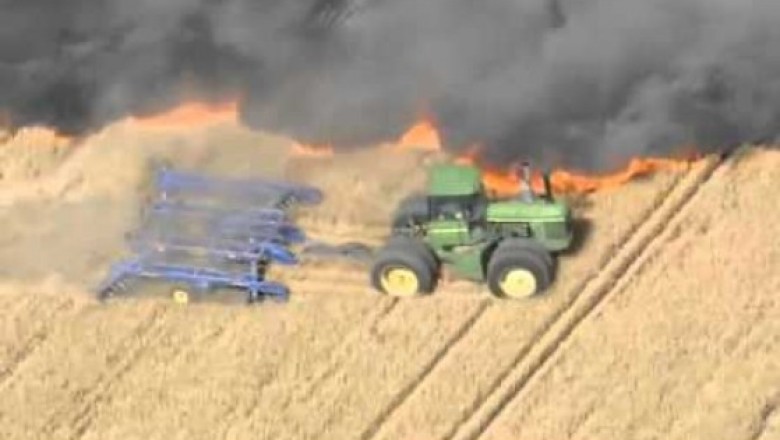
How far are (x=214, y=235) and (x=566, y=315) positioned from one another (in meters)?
3.71

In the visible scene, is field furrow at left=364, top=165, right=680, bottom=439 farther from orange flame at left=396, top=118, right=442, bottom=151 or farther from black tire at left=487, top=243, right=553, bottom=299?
orange flame at left=396, top=118, right=442, bottom=151

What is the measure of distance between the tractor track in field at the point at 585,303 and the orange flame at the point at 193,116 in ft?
15.4

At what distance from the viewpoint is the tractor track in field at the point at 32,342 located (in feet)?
69.7

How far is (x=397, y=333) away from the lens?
21.4m

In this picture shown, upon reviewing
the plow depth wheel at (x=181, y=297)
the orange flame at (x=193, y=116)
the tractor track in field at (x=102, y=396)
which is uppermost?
the orange flame at (x=193, y=116)

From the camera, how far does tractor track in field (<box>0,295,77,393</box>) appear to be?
21.2 m

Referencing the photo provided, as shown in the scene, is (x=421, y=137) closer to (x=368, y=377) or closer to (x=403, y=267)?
(x=403, y=267)

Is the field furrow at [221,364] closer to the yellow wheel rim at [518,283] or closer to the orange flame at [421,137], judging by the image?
the yellow wheel rim at [518,283]

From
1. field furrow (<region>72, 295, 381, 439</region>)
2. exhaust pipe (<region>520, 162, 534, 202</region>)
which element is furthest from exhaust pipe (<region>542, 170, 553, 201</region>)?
field furrow (<region>72, 295, 381, 439</region>)

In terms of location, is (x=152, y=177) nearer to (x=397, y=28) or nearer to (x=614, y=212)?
(x=397, y=28)

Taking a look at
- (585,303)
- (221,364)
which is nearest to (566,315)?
(585,303)

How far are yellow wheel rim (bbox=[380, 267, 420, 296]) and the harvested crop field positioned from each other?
0.39 feet

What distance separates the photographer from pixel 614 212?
74.5ft

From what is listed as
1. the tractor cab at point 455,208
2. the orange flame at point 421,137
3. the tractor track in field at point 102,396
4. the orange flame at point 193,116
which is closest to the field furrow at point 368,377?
the tractor cab at point 455,208
